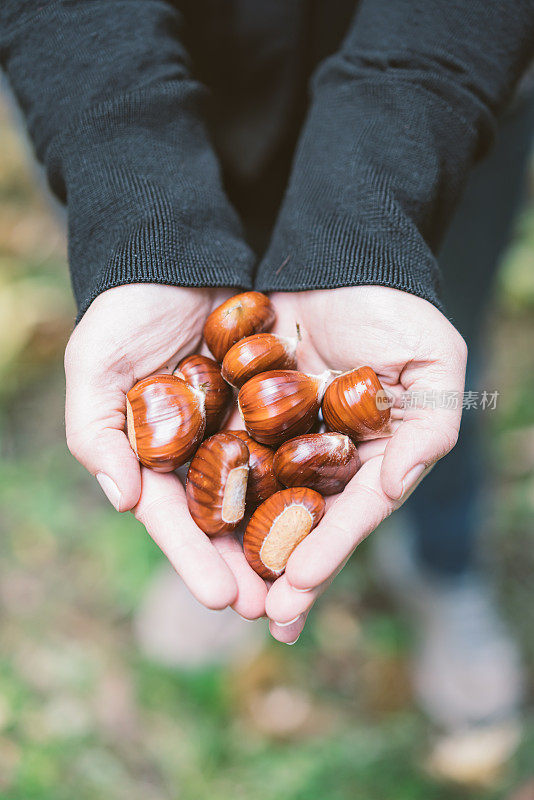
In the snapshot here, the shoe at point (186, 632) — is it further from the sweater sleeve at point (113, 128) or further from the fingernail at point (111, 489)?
the sweater sleeve at point (113, 128)

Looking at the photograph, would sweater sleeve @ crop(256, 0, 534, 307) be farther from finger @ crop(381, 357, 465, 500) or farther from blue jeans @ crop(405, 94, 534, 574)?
blue jeans @ crop(405, 94, 534, 574)

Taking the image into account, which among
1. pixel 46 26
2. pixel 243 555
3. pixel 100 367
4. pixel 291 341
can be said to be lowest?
pixel 243 555

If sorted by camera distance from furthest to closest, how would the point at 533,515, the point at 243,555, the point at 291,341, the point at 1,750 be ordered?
the point at 533,515, the point at 1,750, the point at 291,341, the point at 243,555

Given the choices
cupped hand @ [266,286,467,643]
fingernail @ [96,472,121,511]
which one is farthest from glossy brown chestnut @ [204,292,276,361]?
fingernail @ [96,472,121,511]

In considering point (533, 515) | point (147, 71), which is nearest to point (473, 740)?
point (533, 515)

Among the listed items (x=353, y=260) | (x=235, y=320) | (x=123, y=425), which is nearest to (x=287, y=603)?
(x=123, y=425)

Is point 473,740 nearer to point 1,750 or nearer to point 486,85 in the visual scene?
point 1,750

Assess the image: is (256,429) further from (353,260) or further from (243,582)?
(353,260)

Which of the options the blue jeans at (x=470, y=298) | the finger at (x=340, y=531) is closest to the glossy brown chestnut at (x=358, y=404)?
the finger at (x=340, y=531)
